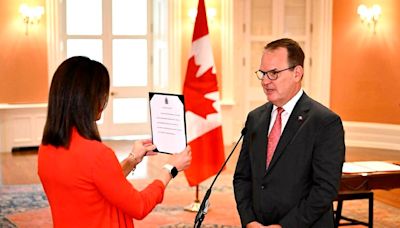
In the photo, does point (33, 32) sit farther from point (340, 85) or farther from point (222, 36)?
point (340, 85)

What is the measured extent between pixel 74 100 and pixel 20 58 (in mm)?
7830

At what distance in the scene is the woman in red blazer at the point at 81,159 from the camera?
213 cm

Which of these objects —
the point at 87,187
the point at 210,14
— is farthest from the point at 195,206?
the point at 210,14

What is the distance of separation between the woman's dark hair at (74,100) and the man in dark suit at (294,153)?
28.9 inches

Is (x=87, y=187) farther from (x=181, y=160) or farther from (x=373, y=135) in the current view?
(x=373, y=135)

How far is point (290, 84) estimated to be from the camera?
2.49 meters

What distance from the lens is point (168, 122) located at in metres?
2.65

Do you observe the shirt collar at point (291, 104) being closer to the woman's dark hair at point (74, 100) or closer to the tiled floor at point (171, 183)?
the woman's dark hair at point (74, 100)

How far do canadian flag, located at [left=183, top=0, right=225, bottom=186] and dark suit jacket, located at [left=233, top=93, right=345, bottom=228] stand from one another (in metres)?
3.26

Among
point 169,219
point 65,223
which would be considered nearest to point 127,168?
point 65,223

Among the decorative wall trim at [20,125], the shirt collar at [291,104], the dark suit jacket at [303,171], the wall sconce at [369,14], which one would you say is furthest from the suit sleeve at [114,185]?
the wall sconce at [369,14]

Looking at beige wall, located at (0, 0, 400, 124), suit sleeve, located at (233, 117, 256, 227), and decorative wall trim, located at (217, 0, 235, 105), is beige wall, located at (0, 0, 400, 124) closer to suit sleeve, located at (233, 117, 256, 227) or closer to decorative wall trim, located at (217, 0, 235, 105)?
decorative wall trim, located at (217, 0, 235, 105)

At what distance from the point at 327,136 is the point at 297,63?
1.07 ft

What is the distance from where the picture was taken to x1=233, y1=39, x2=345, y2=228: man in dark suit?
2.45 meters
